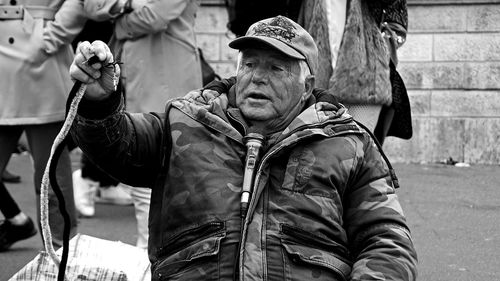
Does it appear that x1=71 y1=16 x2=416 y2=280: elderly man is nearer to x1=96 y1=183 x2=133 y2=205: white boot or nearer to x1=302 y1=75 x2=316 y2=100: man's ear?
x1=302 y1=75 x2=316 y2=100: man's ear

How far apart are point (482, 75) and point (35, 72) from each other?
5297 millimetres

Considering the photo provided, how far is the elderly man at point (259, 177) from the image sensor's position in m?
3.58

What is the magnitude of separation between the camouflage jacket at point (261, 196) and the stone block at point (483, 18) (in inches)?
266

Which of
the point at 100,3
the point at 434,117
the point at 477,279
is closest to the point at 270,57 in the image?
the point at 100,3

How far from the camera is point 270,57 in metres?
3.83

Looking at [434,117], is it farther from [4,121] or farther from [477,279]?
[4,121]

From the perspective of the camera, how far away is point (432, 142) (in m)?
10.3

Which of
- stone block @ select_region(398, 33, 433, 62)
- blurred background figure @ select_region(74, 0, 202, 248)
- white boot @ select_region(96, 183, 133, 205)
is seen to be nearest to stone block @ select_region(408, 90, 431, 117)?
stone block @ select_region(398, 33, 433, 62)

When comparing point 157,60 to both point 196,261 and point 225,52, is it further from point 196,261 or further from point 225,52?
point 225,52

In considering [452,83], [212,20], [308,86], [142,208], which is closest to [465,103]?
[452,83]

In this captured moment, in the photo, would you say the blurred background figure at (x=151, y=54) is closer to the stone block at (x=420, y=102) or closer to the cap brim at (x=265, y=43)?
the cap brim at (x=265, y=43)

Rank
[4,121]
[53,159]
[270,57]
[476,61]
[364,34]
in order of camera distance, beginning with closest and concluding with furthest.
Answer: [53,159] → [270,57] → [364,34] → [4,121] → [476,61]

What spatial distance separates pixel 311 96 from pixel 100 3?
236 centimetres

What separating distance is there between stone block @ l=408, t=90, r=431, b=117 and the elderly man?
663 centimetres
